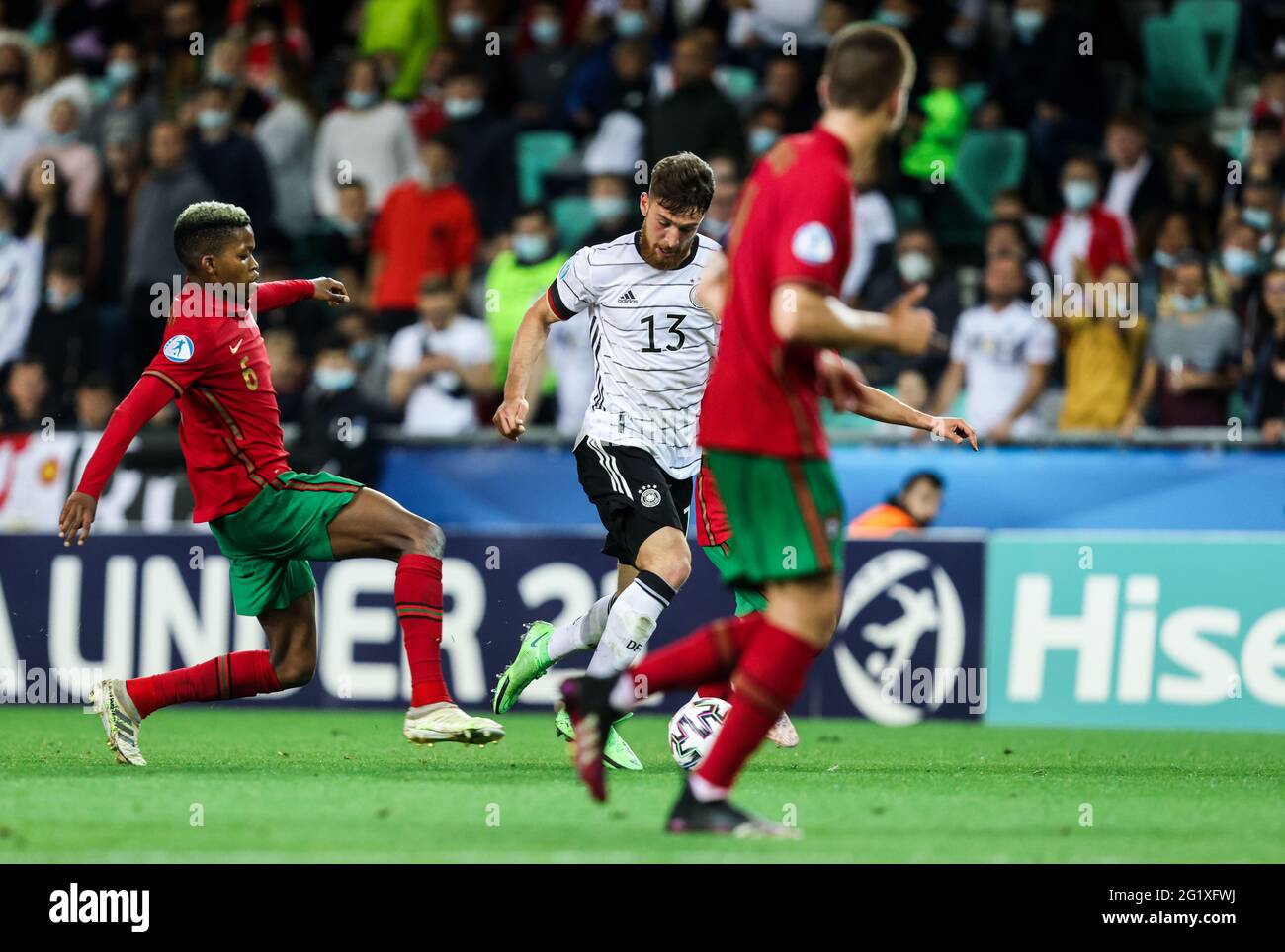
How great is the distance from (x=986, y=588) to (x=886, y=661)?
67 centimetres

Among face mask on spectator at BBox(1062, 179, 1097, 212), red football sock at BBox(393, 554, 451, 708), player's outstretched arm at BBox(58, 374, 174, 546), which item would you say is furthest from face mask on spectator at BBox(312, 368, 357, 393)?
player's outstretched arm at BBox(58, 374, 174, 546)

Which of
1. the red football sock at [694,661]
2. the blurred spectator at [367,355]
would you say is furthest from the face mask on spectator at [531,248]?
the red football sock at [694,661]

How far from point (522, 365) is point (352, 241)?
8.11 meters

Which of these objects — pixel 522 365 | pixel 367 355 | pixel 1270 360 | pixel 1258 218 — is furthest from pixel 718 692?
pixel 1258 218

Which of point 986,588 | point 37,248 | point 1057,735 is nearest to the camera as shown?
point 1057,735

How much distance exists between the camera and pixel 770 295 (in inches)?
256

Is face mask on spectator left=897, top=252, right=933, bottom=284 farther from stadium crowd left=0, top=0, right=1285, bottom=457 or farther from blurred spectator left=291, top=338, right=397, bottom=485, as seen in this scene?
blurred spectator left=291, top=338, right=397, bottom=485

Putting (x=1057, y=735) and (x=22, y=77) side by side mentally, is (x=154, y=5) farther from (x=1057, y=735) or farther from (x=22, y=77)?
(x=1057, y=735)

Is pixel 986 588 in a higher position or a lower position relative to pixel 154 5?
lower

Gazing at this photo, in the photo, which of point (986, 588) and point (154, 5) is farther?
point (154, 5)

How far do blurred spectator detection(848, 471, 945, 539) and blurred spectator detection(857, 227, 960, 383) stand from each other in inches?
55.2

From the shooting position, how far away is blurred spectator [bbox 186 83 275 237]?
16750 mm
